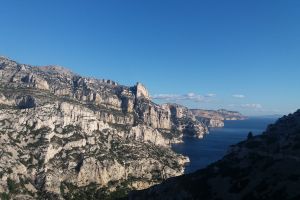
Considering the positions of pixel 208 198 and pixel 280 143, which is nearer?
pixel 208 198

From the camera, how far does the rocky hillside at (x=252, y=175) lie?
84.0 m

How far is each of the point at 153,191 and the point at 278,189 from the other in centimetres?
3578

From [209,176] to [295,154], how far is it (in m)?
20.9

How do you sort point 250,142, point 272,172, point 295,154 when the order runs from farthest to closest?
point 250,142 < point 295,154 < point 272,172

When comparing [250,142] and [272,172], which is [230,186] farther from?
[250,142]

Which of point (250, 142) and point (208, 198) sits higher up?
point (250, 142)

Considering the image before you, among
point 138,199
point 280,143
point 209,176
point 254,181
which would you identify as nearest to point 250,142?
point 280,143

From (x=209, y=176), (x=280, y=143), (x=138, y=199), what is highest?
(x=280, y=143)

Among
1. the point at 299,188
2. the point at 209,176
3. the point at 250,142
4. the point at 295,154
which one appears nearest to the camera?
the point at 299,188

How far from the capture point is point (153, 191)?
107 metres

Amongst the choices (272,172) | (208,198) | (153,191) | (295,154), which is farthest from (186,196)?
(295,154)

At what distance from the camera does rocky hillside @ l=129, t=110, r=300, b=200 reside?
276ft

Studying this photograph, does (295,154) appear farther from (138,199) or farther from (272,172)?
(138,199)

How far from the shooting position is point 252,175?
9369cm
